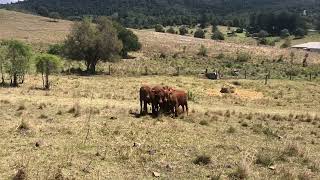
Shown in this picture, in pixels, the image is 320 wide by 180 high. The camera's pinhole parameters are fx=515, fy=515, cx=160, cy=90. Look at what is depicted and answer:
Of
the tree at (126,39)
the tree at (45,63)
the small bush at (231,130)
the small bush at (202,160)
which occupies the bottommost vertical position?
the small bush at (231,130)

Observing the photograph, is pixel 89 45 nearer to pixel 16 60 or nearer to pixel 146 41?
pixel 16 60

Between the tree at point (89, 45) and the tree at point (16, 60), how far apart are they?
50.3ft

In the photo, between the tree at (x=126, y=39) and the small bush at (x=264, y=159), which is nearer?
the small bush at (x=264, y=159)

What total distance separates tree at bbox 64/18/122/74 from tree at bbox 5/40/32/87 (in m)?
15.3

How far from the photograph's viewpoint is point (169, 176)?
49.3 ft

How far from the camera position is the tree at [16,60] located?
135 feet

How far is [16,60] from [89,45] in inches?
657

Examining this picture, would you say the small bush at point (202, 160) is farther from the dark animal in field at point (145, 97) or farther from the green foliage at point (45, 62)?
the green foliage at point (45, 62)

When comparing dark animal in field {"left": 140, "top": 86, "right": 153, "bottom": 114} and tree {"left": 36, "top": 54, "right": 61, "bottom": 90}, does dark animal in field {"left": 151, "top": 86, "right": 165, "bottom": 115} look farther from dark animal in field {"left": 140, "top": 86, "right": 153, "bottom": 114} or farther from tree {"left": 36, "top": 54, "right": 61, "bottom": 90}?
tree {"left": 36, "top": 54, "right": 61, "bottom": 90}

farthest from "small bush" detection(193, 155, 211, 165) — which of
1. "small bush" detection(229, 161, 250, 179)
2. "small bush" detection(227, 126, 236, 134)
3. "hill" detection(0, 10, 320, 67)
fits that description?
"hill" detection(0, 10, 320, 67)

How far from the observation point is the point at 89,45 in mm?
57500

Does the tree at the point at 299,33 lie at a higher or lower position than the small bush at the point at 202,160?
higher

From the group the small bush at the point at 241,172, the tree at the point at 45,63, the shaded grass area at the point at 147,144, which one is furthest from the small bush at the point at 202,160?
the tree at the point at 45,63

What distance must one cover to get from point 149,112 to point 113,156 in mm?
10525
